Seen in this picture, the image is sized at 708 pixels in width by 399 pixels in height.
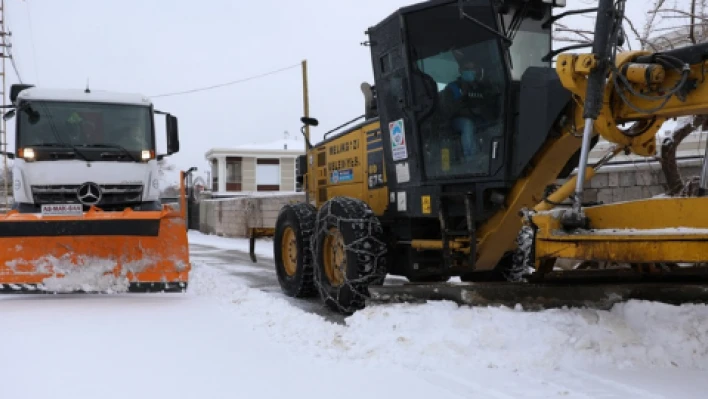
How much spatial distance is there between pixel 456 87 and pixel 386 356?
2388mm

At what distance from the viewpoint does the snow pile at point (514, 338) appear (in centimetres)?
393

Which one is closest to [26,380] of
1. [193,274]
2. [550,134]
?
[550,134]

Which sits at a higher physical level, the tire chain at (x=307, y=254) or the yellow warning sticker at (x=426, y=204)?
the yellow warning sticker at (x=426, y=204)

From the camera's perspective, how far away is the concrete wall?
20641 millimetres

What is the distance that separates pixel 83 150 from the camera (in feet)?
26.4

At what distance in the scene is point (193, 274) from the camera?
31.5 feet

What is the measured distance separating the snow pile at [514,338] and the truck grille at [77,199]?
13.6 feet

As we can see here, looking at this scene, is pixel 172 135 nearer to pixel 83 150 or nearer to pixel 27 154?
pixel 83 150

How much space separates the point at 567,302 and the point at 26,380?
144 inches

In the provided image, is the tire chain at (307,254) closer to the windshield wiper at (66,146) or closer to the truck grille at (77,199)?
the truck grille at (77,199)

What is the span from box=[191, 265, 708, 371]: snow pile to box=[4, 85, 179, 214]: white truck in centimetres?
421

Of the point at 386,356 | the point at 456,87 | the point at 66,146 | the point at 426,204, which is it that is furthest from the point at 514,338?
the point at 66,146

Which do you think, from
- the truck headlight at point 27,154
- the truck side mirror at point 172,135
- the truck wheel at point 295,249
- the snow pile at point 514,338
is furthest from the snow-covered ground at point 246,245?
the snow pile at point 514,338

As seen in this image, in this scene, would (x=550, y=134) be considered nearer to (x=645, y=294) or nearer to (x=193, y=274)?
(x=645, y=294)
